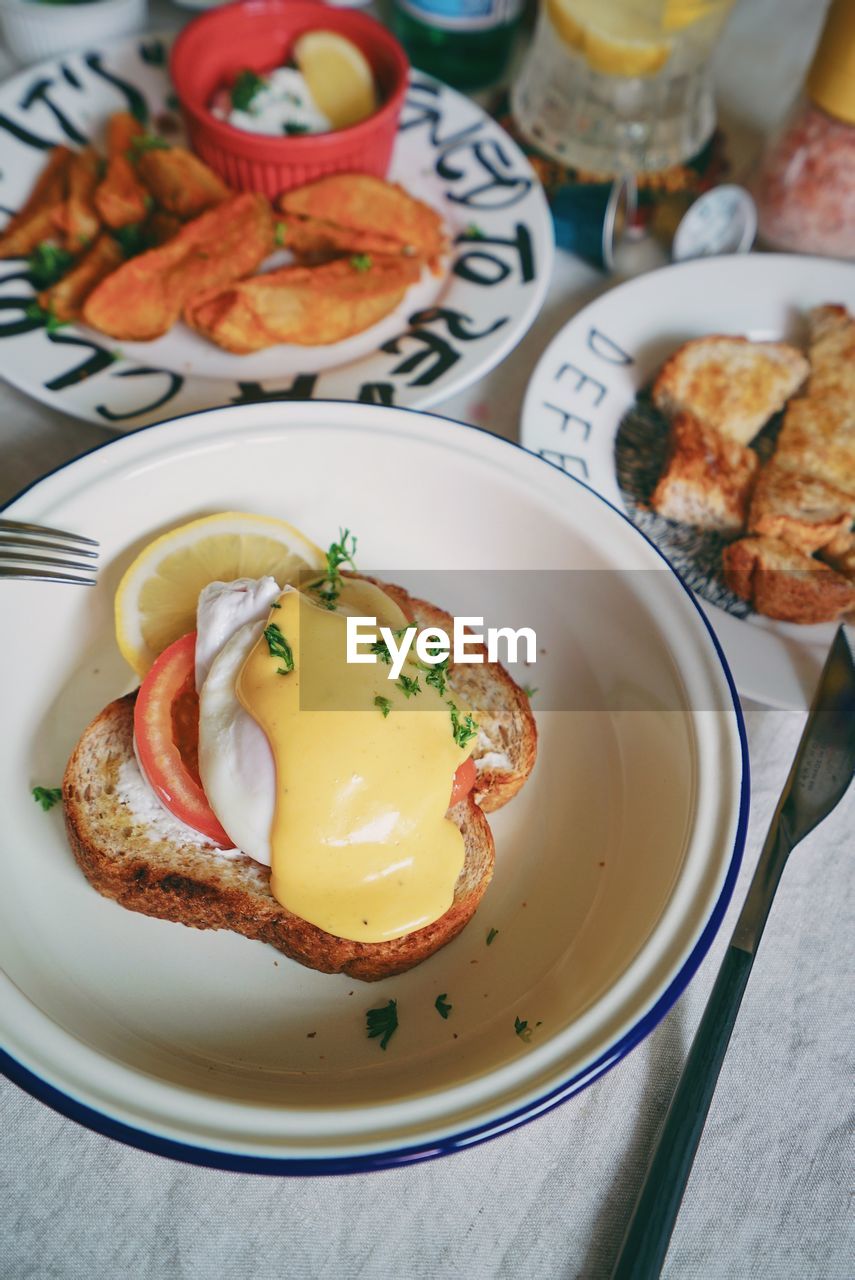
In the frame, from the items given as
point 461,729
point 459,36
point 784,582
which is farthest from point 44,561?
point 459,36

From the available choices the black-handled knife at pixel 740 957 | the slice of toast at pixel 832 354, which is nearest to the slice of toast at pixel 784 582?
the black-handled knife at pixel 740 957

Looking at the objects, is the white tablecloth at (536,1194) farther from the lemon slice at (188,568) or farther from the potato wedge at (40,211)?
the potato wedge at (40,211)

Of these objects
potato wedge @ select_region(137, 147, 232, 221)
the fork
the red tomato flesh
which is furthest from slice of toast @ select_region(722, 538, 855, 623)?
potato wedge @ select_region(137, 147, 232, 221)

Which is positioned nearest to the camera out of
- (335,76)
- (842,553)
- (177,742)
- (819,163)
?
(177,742)

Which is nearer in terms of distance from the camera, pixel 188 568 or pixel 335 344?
pixel 188 568

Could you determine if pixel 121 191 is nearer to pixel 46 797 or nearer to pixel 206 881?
pixel 46 797

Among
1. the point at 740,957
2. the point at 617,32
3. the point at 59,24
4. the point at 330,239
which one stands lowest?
the point at 740,957

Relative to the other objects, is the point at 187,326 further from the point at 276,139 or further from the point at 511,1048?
the point at 511,1048
